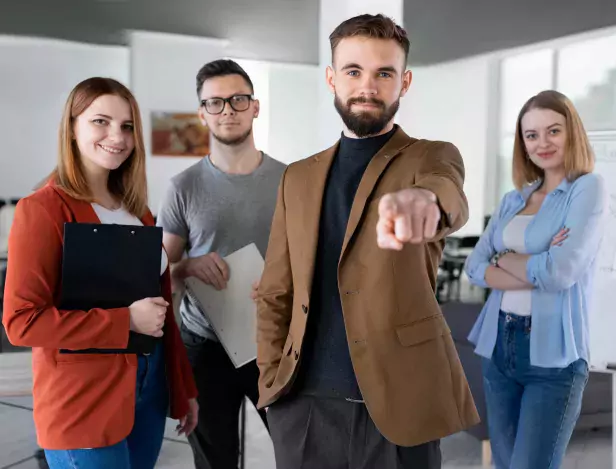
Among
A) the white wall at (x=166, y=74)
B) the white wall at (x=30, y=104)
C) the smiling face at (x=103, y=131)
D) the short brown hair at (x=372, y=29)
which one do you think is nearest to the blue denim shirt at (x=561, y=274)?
the short brown hair at (x=372, y=29)

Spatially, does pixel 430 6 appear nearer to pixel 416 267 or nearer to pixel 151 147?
pixel 151 147

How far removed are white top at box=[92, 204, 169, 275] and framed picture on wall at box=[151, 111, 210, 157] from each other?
230 cm

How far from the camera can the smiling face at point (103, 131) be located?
5.08ft

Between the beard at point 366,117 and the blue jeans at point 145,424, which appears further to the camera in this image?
the blue jeans at point 145,424

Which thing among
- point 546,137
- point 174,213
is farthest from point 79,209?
point 546,137

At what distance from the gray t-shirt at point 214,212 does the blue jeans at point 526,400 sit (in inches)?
35.7

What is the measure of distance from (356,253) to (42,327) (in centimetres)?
75

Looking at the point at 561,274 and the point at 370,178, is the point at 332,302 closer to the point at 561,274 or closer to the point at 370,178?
the point at 370,178

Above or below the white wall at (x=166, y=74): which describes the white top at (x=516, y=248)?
below

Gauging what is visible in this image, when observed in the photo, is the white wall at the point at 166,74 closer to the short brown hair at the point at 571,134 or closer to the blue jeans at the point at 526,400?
the short brown hair at the point at 571,134

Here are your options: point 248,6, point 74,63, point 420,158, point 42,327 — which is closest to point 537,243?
point 420,158

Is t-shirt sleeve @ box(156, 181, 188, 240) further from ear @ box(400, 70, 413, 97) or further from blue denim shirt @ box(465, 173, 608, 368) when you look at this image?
blue denim shirt @ box(465, 173, 608, 368)

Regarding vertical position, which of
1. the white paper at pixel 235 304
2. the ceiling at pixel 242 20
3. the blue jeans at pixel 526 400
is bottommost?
the blue jeans at pixel 526 400

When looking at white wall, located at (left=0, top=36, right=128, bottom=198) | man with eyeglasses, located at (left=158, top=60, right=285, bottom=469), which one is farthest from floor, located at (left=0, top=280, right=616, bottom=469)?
man with eyeglasses, located at (left=158, top=60, right=285, bottom=469)
